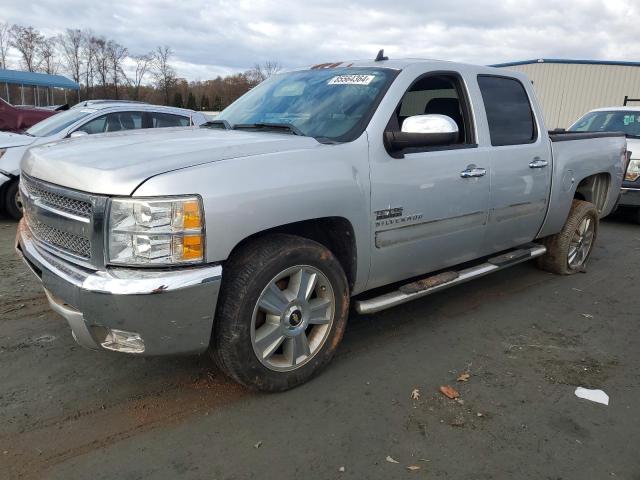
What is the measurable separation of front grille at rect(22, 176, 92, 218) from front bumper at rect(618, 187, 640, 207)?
810 centimetres

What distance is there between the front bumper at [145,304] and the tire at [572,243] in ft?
13.4

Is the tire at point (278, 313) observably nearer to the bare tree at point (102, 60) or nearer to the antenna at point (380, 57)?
the antenna at point (380, 57)

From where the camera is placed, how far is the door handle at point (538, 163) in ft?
14.4

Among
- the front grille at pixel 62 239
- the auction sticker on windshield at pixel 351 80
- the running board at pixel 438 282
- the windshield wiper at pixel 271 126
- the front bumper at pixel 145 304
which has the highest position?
the auction sticker on windshield at pixel 351 80

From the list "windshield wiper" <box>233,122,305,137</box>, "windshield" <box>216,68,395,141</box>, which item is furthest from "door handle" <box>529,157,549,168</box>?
"windshield wiper" <box>233,122,305,137</box>

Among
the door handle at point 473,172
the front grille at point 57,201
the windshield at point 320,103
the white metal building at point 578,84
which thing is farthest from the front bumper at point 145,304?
the white metal building at point 578,84

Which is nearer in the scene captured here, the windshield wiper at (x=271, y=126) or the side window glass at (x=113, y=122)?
the windshield wiper at (x=271, y=126)

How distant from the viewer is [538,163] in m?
4.46

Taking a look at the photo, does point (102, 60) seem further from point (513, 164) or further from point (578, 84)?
point (513, 164)

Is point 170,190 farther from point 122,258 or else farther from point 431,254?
point 431,254

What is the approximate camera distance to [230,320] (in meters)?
2.64

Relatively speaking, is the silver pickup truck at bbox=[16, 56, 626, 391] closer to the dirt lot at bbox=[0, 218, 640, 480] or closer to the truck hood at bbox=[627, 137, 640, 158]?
the dirt lot at bbox=[0, 218, 640, 480]

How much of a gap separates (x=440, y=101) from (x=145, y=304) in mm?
2953

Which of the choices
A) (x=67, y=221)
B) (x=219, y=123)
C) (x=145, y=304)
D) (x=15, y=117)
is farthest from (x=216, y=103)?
(x=145, y=304)
